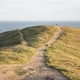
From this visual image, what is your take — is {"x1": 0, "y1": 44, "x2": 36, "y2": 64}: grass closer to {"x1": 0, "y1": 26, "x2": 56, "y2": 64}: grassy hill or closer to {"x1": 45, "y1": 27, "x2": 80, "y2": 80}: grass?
{"x1": 0, "y1": 26, "x2": 56, "y2": 64}: grassy hill

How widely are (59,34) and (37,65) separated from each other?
1338 inches

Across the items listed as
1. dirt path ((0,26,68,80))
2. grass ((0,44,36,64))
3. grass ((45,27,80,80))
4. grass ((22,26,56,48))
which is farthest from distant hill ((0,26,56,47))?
dirt path ((0,26,68,80))

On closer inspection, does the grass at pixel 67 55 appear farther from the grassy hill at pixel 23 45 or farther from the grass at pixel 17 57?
the grassy hill at pixel 23 45

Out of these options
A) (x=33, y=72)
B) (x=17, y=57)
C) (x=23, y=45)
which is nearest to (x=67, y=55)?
(x=17, y=57)

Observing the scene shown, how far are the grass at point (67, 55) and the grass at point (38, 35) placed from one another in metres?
3.76

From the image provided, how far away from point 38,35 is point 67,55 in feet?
67.5

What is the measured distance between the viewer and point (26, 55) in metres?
42.5

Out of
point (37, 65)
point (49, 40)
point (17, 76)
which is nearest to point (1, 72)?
point (17, 76)

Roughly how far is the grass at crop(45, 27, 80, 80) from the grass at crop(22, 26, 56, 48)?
3764 millimetres

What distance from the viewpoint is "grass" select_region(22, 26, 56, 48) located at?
56463 mm

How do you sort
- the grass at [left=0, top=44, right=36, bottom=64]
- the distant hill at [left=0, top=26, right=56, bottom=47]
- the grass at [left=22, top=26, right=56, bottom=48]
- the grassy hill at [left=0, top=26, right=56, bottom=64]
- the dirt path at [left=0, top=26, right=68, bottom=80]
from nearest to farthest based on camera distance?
the dirt path at [left=0, top=26, right=68, bottom=80] < the grass at [left=0, top=44, right=36, bottom=64] < the grassy hill at [left=0, top=26, right=56, bottom=64] < the grass at [left=22, top=26, right=56, bottom=48] < the distant hill at [left=0, top=26, right=56, bottom=47]

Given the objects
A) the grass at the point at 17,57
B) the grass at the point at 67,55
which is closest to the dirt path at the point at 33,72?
the grass at the point at 67,55

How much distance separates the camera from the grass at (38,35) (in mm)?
56463

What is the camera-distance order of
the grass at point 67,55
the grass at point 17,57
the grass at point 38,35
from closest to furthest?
the grass at point 67,55 < the grass at point 17,57 < the grass at point 38,35
